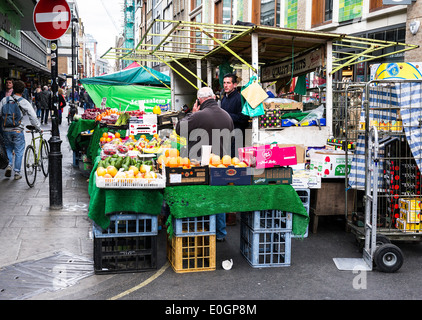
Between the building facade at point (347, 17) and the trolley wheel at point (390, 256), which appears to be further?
the building facade at point (347, 17)

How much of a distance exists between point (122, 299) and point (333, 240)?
3578 millimetres

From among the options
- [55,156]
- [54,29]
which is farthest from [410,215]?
[54,29]

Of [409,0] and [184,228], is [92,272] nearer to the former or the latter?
[184,228]

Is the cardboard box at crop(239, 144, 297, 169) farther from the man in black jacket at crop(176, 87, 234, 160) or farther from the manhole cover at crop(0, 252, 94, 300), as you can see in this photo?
the manhole cover at crop(0, 252, 94, 300)

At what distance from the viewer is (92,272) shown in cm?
544

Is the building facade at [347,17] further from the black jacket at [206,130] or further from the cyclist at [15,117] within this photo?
the cyclist at [15,117]

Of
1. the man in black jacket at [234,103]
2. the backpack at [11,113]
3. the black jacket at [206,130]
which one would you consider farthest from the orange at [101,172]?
the backpack at [11,113]

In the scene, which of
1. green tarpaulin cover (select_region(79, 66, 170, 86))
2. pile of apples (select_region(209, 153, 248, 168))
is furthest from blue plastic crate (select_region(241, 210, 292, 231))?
green tarpaulin cover (select_region(79, 66, 170, 86))

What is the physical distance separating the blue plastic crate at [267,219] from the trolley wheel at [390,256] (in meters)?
1.07

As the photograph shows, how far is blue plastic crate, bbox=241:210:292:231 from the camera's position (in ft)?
18.4

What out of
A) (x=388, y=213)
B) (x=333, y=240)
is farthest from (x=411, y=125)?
(x=333, y=240)

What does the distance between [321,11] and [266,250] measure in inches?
483

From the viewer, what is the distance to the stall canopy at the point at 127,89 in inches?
733

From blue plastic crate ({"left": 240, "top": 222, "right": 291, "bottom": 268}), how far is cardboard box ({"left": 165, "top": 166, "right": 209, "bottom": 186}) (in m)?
0.91
